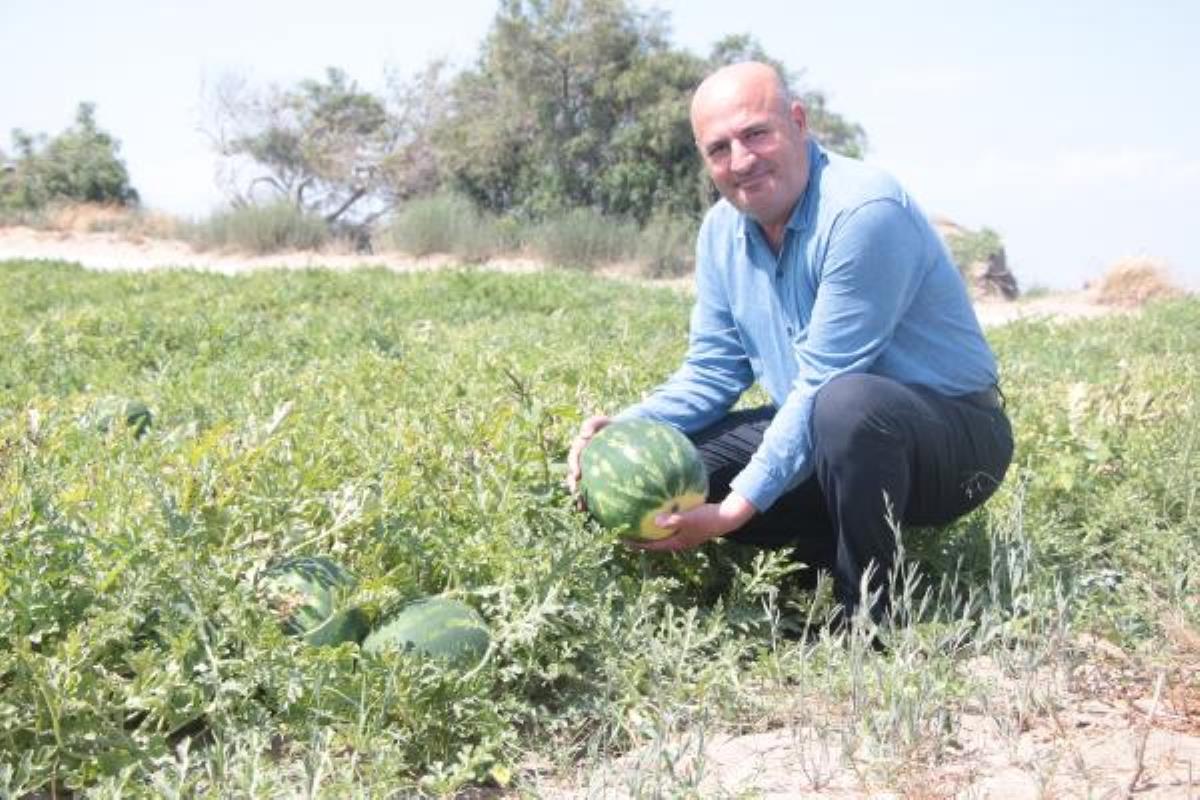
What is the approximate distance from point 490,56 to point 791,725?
26154mm

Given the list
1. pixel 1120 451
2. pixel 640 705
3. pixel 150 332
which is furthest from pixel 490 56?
pixel 640 705

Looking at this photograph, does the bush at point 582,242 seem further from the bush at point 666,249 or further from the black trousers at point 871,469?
the black trousers at point 871,469

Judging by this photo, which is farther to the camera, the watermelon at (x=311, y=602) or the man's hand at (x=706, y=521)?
the man's hand at (x=706, y=521)

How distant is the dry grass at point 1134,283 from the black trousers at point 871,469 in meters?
16.6

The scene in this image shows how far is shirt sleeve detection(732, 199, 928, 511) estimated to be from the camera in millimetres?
3713

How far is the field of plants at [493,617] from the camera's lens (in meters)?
2.81

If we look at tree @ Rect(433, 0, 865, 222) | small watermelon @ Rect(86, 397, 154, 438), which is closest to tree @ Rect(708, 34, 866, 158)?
tree @ Rect(433, 0, 865, 222)

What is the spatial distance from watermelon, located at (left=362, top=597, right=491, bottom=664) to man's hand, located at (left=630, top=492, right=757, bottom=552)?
0.71 meters

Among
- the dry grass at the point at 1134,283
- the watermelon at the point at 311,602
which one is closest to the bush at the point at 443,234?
the dry grass at the point at 1134,283

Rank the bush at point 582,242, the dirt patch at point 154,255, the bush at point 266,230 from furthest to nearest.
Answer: the bush at point 266,230, the bush at point 582,242, the dirt patch at point 154,255

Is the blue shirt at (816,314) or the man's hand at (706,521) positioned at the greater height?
the blue shirt at (816,314)

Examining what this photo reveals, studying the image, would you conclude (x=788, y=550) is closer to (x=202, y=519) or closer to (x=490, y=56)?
(x=202, y=519)

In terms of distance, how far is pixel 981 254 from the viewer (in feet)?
79.5

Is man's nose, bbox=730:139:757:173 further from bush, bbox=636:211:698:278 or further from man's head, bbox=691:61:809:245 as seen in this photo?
bush, bbox=636:211:698:278
